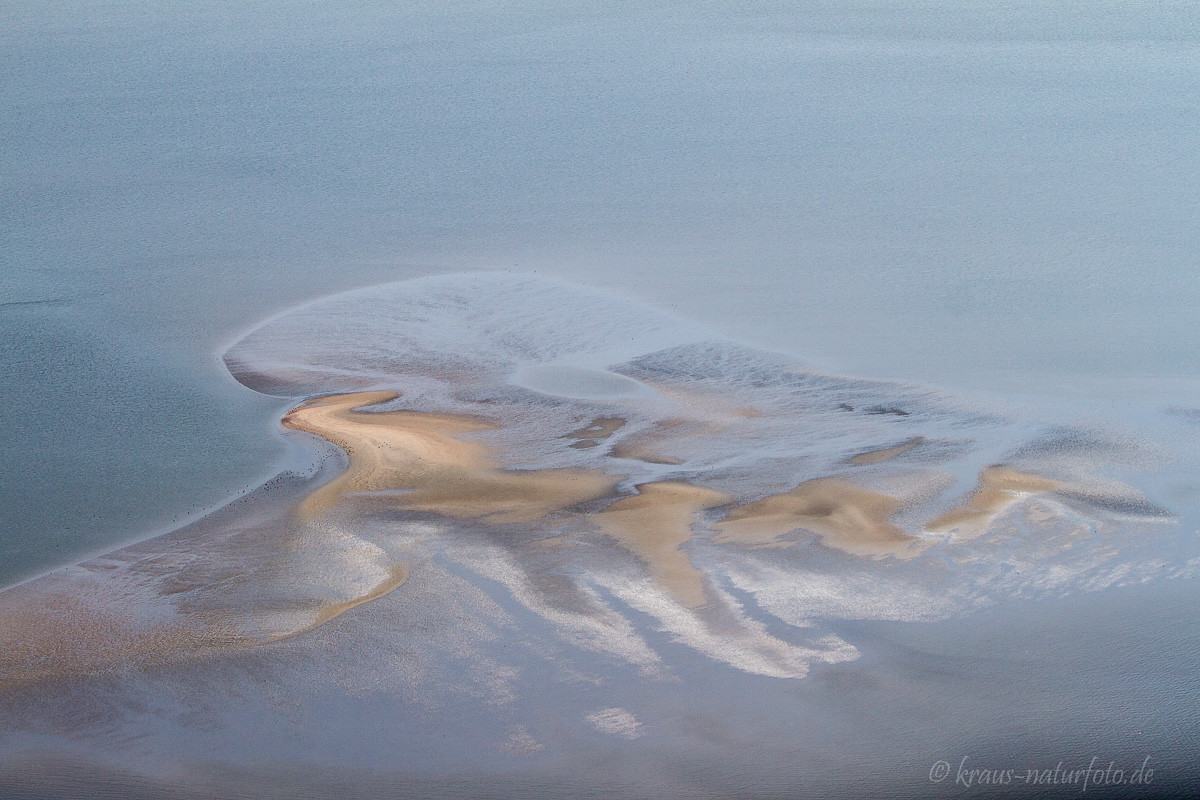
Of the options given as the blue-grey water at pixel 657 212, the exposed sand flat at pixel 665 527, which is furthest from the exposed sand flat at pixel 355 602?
the blue-grey water at pixel 657 212

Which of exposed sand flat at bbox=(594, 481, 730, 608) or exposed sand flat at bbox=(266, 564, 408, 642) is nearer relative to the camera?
exposed sand flat at bbox=(266, 564, 408, 642)

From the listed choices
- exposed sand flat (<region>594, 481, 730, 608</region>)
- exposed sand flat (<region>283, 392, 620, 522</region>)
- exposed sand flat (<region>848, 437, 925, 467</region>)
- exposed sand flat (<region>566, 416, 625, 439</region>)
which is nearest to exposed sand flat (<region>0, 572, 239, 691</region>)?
exposed sand flat (<region>283, 392, 620, 522</region>)

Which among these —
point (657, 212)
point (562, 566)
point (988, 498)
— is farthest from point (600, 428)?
point (657, 212)

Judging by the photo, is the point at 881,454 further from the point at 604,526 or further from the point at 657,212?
the point at 657,212

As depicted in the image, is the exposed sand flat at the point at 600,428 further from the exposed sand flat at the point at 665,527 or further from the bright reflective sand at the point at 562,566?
the exposed sand flat at the point at 665,527

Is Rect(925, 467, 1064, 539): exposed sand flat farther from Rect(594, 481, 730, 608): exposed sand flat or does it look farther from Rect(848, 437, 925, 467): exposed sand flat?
Rect(594, 481, 730, 608): exposed sand flat

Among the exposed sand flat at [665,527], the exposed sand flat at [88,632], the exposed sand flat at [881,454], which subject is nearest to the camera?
the exposed sand flat at [88,632]
